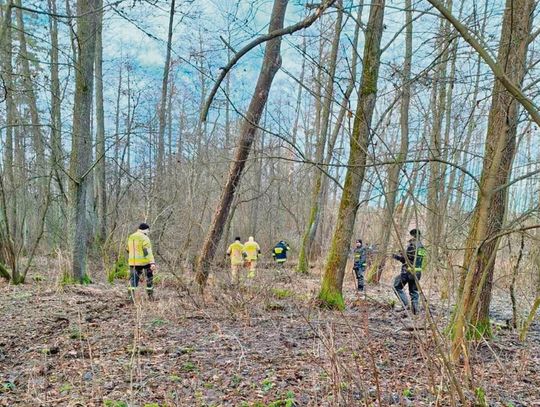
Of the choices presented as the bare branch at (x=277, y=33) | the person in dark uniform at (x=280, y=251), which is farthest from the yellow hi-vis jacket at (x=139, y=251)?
the bare branch at (x=277, y=33)

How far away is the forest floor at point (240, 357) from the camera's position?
11.4 ft

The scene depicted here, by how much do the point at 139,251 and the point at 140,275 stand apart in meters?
0.54

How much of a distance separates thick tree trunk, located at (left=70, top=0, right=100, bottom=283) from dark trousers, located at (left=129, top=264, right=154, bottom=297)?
194 cm

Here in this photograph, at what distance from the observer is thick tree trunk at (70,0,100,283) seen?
970 centimetres

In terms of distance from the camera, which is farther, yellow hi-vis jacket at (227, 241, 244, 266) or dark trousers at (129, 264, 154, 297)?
yellow hi-vis jacket at (227, 241, 244, 266)

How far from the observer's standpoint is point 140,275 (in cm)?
914

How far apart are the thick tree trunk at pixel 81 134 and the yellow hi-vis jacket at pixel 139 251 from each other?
197cm

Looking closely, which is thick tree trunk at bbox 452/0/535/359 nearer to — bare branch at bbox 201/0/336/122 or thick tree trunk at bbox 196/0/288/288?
bare branch at bbox 201/0/336/122

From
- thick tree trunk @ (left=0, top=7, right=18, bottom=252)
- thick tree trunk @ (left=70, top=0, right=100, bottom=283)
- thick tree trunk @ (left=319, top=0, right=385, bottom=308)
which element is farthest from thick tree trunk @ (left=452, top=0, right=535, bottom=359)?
thick tree trunk @ (left=70, top=0, right=100, bottom=283)

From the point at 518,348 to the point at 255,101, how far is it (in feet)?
20.6

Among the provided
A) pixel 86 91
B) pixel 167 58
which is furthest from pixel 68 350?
pixel 167 58

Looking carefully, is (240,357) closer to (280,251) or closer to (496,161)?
(496,161)

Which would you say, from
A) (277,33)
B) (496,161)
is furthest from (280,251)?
(277,33)

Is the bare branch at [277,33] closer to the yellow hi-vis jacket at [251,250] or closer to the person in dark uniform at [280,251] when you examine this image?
the yellow hi-vis jacket at [251,250]
